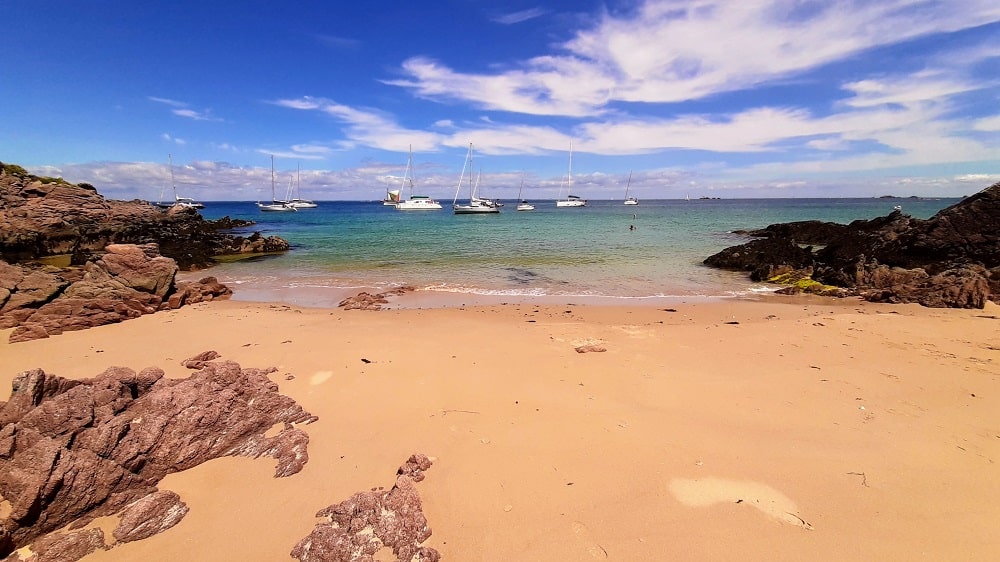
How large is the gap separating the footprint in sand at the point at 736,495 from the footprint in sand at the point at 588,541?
0.94 metres

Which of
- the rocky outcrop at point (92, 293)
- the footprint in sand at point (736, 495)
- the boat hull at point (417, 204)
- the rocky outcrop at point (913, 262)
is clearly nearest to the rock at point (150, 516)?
the footprint in sand at point (736, 495)

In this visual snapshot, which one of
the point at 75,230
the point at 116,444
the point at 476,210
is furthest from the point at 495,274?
the point at 476,210

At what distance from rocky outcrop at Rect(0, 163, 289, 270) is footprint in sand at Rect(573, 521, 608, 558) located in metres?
Answer: 23.5

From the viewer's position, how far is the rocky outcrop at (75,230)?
23.8 m

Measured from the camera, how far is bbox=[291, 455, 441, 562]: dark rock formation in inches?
115

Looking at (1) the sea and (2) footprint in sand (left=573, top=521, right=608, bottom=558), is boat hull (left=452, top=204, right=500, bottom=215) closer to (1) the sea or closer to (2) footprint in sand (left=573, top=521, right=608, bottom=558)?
(1) the sea

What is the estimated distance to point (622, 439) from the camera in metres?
4.47

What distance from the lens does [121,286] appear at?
10.9 m

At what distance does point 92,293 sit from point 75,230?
25.8 metres

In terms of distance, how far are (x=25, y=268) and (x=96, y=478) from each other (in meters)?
11.2

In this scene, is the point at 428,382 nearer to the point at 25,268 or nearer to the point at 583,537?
the point at 583,537

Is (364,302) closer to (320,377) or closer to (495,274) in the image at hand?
(320,377)

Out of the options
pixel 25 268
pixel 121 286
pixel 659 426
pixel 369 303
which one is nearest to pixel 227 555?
pixel 659 426

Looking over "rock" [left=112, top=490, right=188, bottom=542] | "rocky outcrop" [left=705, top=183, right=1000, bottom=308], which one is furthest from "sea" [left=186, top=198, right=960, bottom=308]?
"rock" [left=112, top=490, right=188, bottom=542]
